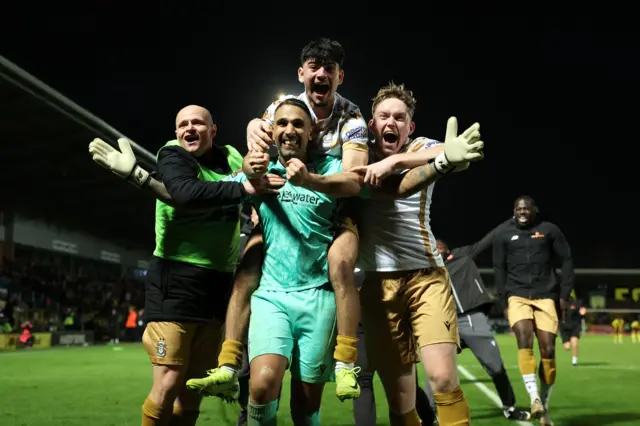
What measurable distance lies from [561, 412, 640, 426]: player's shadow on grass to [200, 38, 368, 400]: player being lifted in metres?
4.75

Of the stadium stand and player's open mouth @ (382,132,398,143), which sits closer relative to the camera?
player's open mouth @ (382,132,398,143)

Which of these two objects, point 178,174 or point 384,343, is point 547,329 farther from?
point 178,174

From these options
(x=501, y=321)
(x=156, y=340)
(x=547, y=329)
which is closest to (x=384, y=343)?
(x=156, y=340)

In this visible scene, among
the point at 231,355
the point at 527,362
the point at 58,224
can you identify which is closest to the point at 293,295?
the point at 231,355

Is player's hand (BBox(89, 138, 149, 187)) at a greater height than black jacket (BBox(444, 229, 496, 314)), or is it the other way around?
player's hand (BBox(89, 138, 149, 187))

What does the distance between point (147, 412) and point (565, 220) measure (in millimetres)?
77604

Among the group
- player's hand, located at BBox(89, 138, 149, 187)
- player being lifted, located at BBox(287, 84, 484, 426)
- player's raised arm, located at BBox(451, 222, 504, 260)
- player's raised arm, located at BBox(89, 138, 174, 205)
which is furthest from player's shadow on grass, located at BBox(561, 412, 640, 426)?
player's hand, located at BBox(89, 138, 149, 187)

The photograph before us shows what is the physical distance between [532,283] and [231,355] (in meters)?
5.59

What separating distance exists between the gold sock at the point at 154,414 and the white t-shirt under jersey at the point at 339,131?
6.99 ft

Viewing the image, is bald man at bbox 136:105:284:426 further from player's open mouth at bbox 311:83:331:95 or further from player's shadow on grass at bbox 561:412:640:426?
→ player's shadow on grass at bbox 561:412:640:426

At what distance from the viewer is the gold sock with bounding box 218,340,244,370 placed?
431 cm

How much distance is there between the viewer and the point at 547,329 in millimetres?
8625

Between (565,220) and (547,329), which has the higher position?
(565,220)

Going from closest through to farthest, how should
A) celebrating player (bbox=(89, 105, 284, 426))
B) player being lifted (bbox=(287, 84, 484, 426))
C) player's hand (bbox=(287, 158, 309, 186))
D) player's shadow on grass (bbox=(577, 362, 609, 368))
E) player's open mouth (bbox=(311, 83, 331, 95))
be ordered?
1. player's hand (bbox=(287, 158, 309, 186))
2. player being lifted (bbox=(287, 84, 484, 426))
3. player's open mouth (bbox=(311, 83, 331, 95))
4. celebrating player (bbox=(89, 105, 284, 426))
5. player's shadow on grass (bbox=(577, 362, 609, 368))
